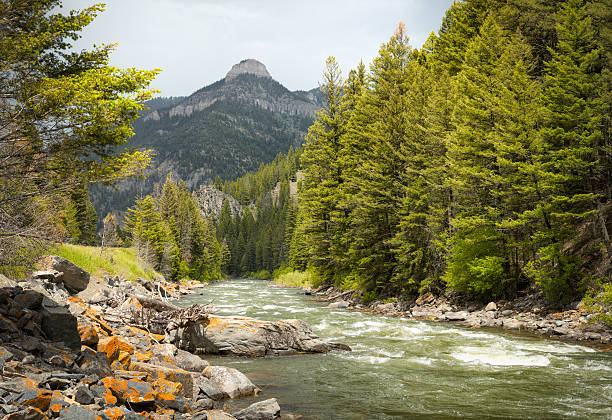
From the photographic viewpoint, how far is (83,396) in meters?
5.12

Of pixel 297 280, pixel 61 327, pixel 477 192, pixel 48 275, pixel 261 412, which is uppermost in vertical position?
pixel 477 192

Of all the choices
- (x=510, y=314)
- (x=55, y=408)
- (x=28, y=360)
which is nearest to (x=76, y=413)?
(x=55, y=408)

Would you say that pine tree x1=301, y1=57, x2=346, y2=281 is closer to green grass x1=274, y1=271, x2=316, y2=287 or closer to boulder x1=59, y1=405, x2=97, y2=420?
green grass x1=274, y1=271, x2=316, y2=287

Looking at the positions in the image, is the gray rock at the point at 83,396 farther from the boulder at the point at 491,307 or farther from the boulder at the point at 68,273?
the boulder at the point at 491,307

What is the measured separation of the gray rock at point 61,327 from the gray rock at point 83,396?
206 centimetres

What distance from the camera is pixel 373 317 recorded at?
1988 cm

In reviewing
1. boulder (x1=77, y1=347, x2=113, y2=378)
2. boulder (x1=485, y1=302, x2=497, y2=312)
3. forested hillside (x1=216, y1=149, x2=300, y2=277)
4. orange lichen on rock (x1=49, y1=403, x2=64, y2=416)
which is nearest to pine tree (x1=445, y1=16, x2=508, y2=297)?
boulder (x1=485, y1=302, x2=497, y2=312)

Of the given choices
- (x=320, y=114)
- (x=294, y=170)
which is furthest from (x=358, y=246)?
(x=294, y=170)

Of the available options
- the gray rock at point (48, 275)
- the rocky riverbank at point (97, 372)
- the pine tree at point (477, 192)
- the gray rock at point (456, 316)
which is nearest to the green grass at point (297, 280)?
the pine tree at point (477, 192)

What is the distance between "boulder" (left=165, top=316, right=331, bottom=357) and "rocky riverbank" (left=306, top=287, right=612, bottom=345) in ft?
29.0

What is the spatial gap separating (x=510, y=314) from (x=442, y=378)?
35.5 ft

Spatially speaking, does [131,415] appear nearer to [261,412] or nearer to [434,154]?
[261,412]

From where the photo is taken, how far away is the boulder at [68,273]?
14.0 m

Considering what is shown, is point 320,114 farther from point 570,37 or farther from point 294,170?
point 294,170
